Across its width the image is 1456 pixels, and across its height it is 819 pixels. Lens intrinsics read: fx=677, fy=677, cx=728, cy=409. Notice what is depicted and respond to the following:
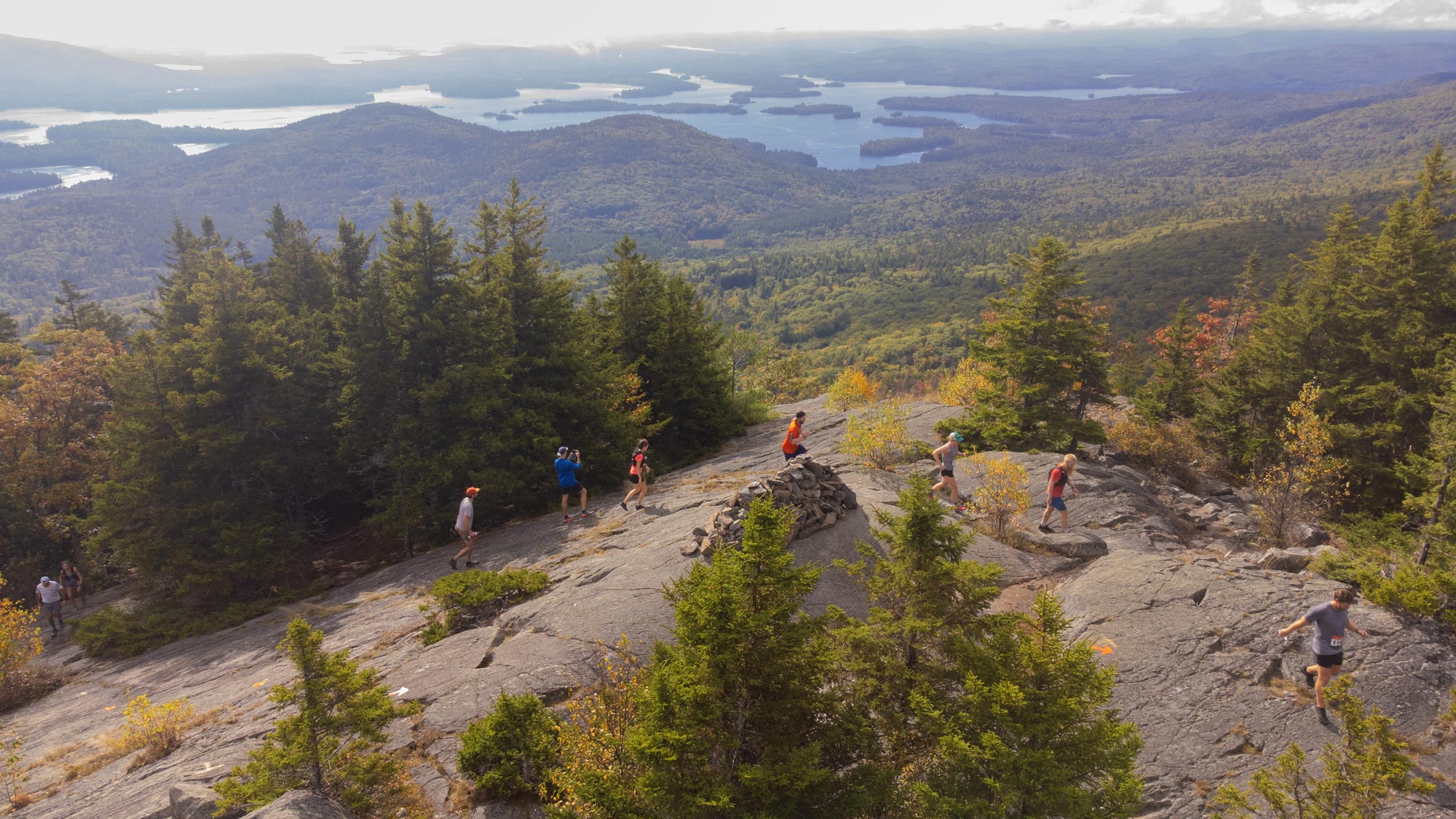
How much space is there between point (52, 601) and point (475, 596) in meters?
19.0

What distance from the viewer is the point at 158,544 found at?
2072 cm

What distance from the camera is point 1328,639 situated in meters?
10.3

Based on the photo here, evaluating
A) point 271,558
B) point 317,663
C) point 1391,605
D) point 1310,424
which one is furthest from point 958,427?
point 271,558

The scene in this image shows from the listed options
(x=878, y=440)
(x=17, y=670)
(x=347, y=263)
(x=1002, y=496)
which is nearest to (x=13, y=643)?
(x=17, y=670)

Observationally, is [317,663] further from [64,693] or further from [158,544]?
Answer: [158,544]

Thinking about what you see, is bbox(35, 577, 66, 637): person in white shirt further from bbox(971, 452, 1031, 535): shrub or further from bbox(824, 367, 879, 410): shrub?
bbox(824, 367, 879, 410): shrub

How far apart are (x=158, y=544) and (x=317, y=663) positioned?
17.9 metres

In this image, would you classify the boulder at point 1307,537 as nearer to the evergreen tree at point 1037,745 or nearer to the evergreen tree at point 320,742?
the evergreen tree at point 1037,745

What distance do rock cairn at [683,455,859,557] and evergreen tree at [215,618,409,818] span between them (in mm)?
6394

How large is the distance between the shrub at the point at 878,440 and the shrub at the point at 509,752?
11847mm

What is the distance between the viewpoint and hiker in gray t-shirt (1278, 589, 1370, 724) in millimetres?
10184

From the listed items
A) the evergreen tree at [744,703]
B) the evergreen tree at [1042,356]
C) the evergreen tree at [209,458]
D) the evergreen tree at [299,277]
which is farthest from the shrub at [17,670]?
the evergreen tree at [1042,356]

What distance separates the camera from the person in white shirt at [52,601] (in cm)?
2227

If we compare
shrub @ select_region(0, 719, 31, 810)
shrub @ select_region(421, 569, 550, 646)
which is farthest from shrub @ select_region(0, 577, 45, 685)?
shrub @ select_region(421, 569, 550, 646)
